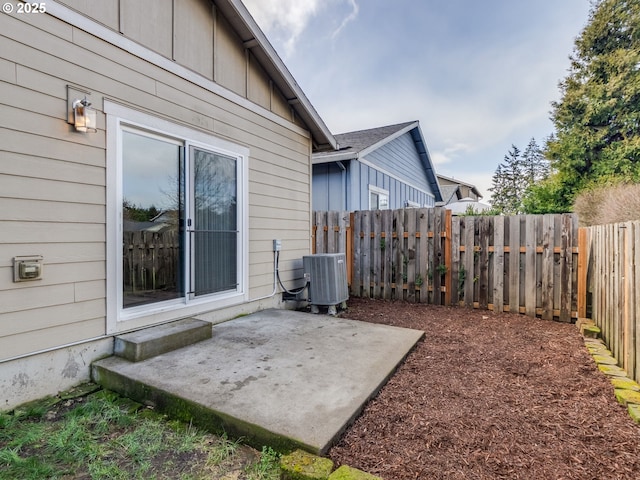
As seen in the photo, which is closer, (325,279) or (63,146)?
(63,146)

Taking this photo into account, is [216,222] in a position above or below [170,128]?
below

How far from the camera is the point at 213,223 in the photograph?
3.87 metres

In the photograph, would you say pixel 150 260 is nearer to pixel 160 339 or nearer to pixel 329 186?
pixel 160 339

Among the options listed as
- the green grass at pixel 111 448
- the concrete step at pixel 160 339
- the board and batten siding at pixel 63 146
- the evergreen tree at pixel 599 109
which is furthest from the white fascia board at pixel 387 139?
the green grass at pixel 111 448

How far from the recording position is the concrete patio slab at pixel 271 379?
1.91 metres

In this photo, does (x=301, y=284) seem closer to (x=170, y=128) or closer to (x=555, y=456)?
(x=170, y=128)

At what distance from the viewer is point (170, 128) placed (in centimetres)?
340

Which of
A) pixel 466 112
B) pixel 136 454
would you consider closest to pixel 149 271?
pixel 136 454

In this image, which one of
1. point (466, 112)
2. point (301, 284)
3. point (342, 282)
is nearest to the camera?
point (342, 282)


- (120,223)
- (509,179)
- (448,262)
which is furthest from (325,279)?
(509,179)

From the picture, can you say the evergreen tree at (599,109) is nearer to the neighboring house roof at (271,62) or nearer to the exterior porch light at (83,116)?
the neighboring house roof at (271,62)

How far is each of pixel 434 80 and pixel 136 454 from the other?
11931mm

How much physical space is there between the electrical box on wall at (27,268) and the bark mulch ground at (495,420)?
2.39 metres

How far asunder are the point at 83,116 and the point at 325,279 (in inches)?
136
